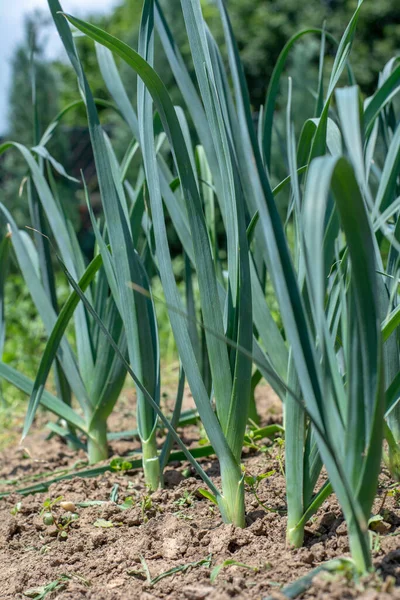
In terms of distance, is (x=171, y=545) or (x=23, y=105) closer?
(x=171, y=545)

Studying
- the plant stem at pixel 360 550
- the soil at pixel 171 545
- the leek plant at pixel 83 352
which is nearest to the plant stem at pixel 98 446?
the leek plant at pixel 83 352

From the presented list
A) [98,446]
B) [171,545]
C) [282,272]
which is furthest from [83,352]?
[282,272]

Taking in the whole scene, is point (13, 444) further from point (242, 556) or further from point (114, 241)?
point (242, 556)

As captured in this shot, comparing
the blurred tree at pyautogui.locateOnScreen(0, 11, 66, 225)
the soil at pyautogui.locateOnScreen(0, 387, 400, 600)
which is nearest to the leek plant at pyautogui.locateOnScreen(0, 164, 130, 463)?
the soil at pyautogui.locateOnScreen(0, 387, 400, 600)

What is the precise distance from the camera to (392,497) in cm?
103

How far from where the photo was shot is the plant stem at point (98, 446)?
1531 millimetres

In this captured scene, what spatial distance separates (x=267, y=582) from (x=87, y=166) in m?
6.42

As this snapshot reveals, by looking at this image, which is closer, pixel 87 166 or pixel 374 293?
pixel 374 293

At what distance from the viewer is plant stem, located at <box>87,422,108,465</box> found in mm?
1531

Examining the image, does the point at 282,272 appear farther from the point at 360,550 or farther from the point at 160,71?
the point at 160,71

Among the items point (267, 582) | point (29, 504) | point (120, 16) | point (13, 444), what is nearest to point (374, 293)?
point (267, 582)

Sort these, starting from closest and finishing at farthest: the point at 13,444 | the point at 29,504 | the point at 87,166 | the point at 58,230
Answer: the point at 29,504
the point at 58,230
the point at 13,444
the point at 87,166

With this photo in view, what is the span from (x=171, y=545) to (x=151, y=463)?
0.80ft

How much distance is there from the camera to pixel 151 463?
1249 mm
